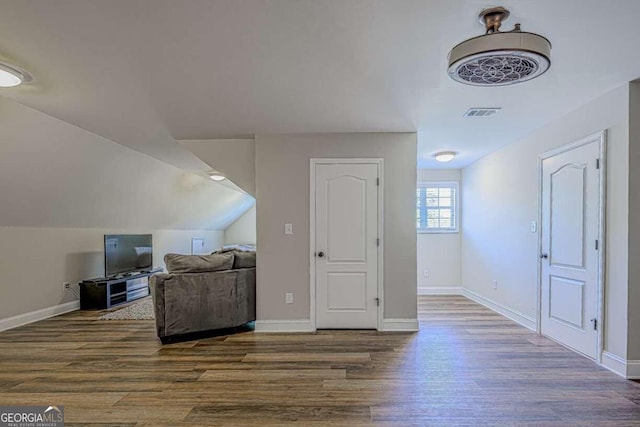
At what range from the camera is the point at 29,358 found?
3523mm

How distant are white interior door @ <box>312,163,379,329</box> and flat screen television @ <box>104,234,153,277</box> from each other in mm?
3558

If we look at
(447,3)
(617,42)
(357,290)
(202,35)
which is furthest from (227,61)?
(357,290)

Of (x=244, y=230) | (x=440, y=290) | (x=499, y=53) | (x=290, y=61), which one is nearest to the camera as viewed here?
(x=499, y=53)

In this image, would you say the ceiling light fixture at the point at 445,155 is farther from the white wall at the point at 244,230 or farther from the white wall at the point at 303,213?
the white wall at the point at 244,230

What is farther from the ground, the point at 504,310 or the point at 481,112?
the point at 481,112

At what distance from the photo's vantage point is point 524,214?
15.4 ft

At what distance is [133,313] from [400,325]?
3699mm

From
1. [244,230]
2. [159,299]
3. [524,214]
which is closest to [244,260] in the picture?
[159,299]

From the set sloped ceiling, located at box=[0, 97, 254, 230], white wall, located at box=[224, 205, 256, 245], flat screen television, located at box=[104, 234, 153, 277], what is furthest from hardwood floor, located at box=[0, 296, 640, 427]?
white wall, located at box=[224, 205, 256, 245]

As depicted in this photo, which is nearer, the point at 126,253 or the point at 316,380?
the point at 316,380

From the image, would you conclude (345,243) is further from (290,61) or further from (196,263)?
(290,61)

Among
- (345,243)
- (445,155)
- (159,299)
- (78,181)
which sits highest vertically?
(445,155)

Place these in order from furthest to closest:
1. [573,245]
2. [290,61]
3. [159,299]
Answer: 1. [159,299]
2. [573,245]
3. [290,61]

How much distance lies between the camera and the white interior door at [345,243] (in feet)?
14.8
